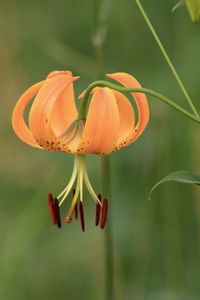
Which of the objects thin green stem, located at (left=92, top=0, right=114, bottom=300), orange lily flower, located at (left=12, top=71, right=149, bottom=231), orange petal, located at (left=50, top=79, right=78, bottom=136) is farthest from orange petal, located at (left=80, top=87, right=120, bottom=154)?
thin green stem, located at (left=92, top=0, right=114, bottom=300)

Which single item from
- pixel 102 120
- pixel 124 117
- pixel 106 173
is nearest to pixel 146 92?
pixel 102 120

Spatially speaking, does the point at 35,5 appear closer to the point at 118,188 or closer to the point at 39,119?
the point at 118,188

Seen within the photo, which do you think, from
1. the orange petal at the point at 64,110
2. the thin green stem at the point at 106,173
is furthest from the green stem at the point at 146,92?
the thin green stem at the point at 106,173

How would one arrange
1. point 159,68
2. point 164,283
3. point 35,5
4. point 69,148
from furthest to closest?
point 35,5 → point 159,68 → point 164,283 → point 69,148

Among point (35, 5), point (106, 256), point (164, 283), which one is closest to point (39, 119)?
point (106, 256)

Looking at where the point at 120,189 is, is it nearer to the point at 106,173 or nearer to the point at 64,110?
the point at 106,173

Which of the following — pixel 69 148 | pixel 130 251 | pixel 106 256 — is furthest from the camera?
pixel 130 251
